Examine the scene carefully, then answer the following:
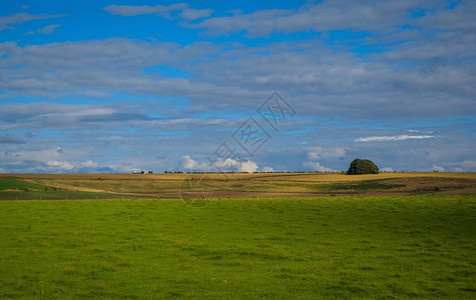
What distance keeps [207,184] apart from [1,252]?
A: 94266mm

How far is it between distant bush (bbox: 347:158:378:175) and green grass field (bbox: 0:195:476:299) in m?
103

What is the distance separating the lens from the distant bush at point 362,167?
14512 centimetres

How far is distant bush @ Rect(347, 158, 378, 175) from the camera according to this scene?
14512 cm

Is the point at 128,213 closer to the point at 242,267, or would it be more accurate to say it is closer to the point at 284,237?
the point at 284,237

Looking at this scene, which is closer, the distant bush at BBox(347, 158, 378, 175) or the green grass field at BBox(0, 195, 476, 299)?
the green grass field at BBox(0, 195, 476, 299)

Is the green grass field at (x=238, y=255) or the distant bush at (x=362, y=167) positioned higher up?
the distant bush at (x=362, y=167)

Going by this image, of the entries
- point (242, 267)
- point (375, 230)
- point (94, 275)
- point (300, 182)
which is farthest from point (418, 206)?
point (300, 182)

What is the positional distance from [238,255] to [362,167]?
129m

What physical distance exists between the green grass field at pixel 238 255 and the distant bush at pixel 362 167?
102707 millimetres

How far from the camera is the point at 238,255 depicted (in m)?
23.5

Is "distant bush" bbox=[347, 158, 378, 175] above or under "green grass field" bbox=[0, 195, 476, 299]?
above

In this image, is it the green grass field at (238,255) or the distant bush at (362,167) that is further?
the distant bush at (362,167)

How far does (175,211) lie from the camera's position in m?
47.4

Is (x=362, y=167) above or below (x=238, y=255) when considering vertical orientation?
above
